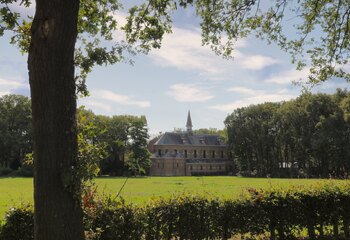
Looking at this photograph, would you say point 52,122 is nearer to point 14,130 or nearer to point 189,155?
point 14,130

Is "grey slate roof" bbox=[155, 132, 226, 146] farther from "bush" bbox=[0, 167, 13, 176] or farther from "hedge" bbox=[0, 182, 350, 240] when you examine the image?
"hedge" bbox=[0, 182, 350, 240]

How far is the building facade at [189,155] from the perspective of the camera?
10088 centimetres

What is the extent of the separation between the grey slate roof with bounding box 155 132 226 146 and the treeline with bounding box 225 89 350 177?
18480 millimetres

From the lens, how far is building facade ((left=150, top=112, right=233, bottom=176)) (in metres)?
101

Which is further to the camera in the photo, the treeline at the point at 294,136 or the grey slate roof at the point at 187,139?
the grey slate roof at the point at 187,139

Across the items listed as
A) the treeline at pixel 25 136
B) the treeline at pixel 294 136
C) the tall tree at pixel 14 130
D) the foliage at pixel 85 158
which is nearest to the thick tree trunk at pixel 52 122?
the foliage at pixel 85 158

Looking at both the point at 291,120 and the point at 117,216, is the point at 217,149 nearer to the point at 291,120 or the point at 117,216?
the point at 291,120

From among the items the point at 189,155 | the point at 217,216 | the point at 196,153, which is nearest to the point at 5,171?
the point at 189,155

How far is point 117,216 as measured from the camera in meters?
6.62

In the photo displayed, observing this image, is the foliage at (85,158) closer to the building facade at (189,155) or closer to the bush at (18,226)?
the bush at (18,226)

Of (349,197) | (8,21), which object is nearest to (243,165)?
(349,197)

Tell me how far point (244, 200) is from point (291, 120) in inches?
2791

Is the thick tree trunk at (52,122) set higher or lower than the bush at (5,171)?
higher

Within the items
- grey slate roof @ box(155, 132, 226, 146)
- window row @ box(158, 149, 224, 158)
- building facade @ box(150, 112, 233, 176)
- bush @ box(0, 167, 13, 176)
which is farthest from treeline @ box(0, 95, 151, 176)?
grey slate roof @ box(155, 132, 226, 146)
